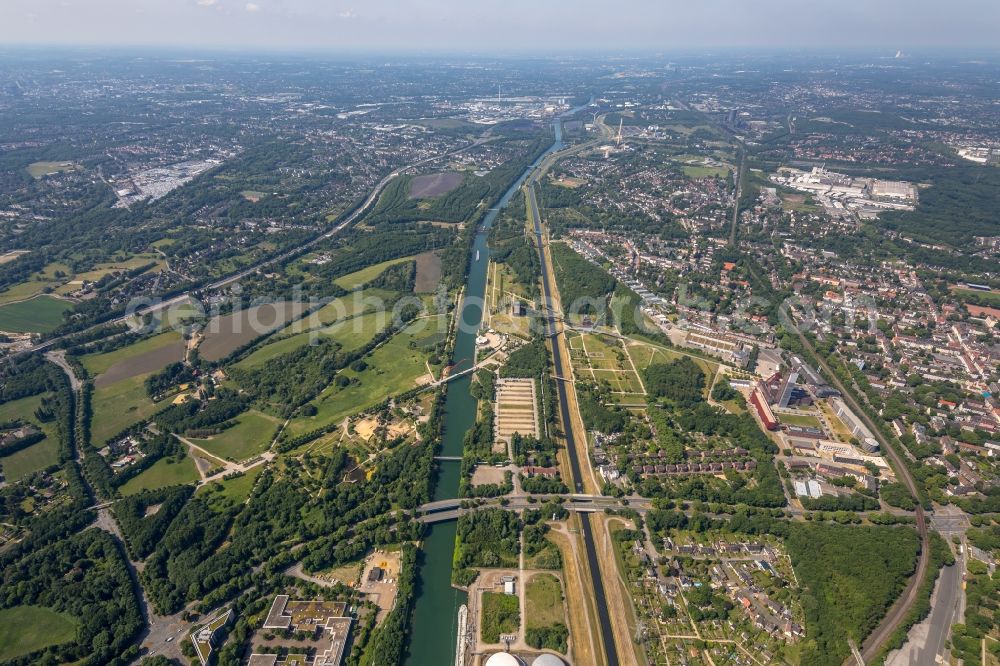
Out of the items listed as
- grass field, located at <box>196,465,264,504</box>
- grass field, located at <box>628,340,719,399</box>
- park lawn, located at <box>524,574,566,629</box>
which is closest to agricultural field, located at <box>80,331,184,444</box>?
grass field, located at <box>196,465,264,504</box>

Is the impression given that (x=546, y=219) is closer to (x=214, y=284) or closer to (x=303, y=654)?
(x=214, y=284)

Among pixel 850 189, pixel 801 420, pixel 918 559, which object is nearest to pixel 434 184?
pixel 850 189

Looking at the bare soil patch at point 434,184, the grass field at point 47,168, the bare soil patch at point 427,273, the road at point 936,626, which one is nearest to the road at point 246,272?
the bare soil patch at point 434,184

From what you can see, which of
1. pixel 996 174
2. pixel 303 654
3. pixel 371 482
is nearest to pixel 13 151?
pixel 371 482

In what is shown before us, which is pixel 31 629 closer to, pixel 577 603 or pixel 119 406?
pixel 119 406

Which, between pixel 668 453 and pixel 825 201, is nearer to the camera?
pixel 668 453
